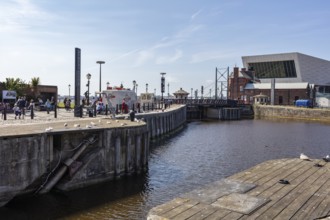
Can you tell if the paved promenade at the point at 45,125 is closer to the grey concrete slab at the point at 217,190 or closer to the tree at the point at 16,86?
the grey concrete slab at the point at 217,190

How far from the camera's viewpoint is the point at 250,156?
102 ft

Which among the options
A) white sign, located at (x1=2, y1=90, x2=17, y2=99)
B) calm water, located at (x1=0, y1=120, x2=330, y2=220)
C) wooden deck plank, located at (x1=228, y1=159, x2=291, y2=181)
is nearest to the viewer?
wooden deck plank, located at (x1=228, y1=159, x2=291, y2=181)

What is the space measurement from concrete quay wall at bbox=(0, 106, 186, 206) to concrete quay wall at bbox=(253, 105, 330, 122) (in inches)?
2675

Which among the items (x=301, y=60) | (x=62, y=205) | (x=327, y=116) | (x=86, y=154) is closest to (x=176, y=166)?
(x=86, y=154)

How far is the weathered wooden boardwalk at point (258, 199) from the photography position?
1023 cm

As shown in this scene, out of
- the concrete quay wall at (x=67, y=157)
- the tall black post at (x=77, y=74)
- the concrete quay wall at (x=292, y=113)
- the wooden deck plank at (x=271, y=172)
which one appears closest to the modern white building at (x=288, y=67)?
the concrete quay wall at (x=292, y=113)

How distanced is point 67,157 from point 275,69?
111846mm

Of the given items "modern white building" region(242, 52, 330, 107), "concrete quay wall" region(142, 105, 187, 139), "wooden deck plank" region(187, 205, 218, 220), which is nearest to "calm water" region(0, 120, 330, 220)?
"concrete quay wall" region(142, 105, 187, 139)

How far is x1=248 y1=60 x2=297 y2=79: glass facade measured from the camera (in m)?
118

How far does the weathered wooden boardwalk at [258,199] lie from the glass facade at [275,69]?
108702mm

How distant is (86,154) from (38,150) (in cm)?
313

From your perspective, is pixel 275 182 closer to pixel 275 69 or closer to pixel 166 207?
pixel 166 207

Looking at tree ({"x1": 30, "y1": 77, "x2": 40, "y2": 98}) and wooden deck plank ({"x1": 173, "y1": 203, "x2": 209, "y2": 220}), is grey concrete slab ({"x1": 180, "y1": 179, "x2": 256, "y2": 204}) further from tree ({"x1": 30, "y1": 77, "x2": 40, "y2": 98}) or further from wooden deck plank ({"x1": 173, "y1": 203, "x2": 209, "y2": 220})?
tree ({"x1": 30, "y1": 77, "x2": 40, "y2": 98})

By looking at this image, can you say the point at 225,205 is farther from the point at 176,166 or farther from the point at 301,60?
the point at 301,60
